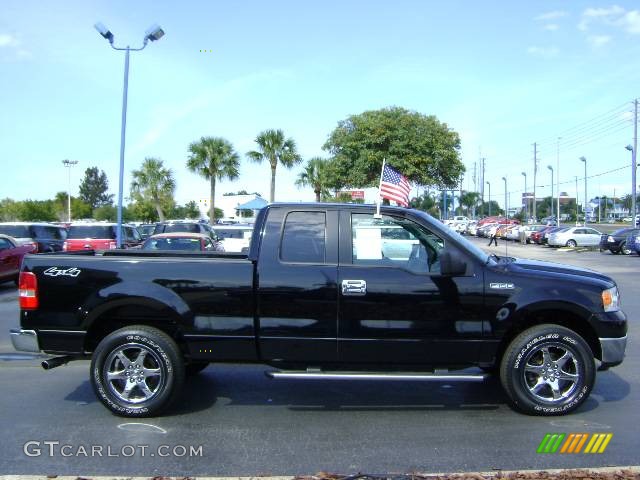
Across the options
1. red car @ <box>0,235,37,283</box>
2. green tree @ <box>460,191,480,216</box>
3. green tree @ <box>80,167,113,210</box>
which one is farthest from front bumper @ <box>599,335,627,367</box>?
green tree @ <box>80,167,113,210</box>

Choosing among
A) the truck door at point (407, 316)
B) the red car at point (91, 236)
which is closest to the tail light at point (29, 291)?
the truck door at point (407, 316)

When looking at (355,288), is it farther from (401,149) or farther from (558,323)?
(401,149)

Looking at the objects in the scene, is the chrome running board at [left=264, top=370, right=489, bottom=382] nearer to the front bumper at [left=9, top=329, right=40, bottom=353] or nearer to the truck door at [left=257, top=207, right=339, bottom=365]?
the truck door at [left=257, top=207, right=339, bottom=365]

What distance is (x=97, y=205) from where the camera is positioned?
127938mm

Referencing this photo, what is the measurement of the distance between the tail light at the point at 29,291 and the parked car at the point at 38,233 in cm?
1671

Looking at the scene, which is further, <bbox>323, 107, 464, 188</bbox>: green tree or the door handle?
<bbox>323, 107, 464, 188</bbox>: green tree

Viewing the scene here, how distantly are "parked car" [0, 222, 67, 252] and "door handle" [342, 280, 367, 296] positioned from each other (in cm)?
1822

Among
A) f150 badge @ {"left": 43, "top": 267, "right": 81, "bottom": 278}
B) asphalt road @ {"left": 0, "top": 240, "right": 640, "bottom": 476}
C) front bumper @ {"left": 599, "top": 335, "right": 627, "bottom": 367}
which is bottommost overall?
asphalt road @ {"left": 0, "top": 240, "right": 640, "bottom": 476}

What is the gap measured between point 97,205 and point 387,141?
112 m

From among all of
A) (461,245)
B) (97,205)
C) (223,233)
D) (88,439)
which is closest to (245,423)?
(88,439)

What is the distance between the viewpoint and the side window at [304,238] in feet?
17.4

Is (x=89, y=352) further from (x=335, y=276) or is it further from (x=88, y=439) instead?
(x=335, y=276)

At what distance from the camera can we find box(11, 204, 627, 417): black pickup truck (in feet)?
16.9

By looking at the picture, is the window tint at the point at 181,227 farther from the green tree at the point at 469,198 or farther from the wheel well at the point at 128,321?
the green tree at the point at 469,198
